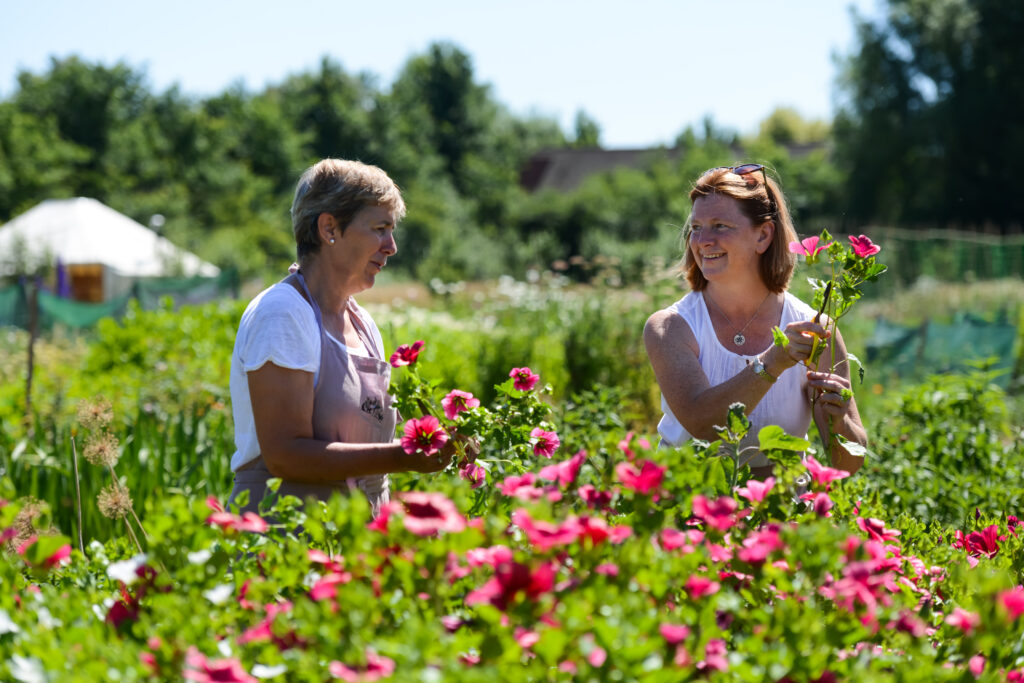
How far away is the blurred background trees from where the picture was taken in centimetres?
2864

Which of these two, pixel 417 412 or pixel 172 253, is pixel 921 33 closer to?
pixel 172 253

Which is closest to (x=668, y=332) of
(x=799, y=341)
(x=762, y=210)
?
(x=762, y=210)

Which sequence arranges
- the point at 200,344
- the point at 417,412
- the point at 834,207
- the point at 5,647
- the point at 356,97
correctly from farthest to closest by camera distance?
the point at 356,97, the point at 834,207, the point at 200,344, the point at 417,412, the point at 5,647

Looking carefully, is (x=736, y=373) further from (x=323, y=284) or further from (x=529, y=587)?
(x=529, y=587)

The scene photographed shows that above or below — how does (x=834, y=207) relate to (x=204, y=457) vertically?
above

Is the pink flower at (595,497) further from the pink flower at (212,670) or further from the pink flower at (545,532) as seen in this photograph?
the pink flower at (212,670)

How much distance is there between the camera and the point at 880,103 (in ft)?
97.8

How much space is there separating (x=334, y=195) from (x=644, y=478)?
1.41 m

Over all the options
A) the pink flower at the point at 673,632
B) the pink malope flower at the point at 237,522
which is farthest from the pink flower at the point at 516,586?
the pink malope flower at the point at 237,522

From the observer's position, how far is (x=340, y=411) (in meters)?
2.26

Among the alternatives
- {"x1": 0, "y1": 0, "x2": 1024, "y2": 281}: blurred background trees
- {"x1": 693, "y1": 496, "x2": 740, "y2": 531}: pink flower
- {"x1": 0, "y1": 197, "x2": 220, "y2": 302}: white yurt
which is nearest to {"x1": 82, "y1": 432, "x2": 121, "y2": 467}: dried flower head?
{"x1": 693, "y1": 496, "x2": 740, "y2": 531}: pink flower

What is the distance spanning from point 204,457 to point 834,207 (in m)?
32.2

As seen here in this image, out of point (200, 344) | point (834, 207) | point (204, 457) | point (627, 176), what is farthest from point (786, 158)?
point (204, 457)

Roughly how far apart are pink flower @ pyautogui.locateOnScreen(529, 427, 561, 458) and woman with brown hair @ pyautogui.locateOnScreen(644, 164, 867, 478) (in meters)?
0.39
